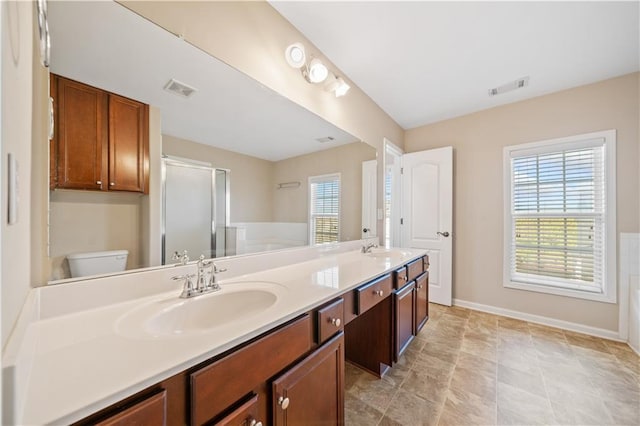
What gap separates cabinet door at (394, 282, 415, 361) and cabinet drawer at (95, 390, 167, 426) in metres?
1.41

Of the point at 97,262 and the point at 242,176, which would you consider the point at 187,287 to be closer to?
the point at 97,262

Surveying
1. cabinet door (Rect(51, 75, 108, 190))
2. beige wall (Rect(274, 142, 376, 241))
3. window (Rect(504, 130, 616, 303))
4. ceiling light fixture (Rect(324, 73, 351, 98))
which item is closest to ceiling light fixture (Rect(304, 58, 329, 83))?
ceiling light fixture (Rect(324, 73, 351, 98))

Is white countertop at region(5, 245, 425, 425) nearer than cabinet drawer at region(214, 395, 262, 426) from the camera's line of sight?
Yes

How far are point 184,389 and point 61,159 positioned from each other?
0.84 m

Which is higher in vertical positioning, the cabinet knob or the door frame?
the door frame

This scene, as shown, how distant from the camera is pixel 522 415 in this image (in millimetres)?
1349

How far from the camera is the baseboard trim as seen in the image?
7.23 feet

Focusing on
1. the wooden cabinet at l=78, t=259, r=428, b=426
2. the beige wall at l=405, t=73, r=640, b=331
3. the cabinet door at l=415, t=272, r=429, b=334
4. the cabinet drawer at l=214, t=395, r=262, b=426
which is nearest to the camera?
the wooden cabinet at l=78, t=259, r=428, b=426

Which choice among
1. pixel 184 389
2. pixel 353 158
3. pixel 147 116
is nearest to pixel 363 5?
pixel 353 158

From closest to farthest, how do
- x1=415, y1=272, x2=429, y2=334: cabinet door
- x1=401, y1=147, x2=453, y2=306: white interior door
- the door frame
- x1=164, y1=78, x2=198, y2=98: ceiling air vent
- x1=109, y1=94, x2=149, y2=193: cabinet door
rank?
x1=109, y1=94, x2=149, y2=193: cabinet door, x1=164, y1=78, x2=198, y2=98: ceiling air vent, x1=415, y1=272, x2=429, y2=334: cabinet door, the door frame, x1=401, y1=147, x2=453, y2=306: white interior door

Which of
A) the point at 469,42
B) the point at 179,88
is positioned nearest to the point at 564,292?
the point at 469,42

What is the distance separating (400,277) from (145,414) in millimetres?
1531

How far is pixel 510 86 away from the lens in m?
2.37

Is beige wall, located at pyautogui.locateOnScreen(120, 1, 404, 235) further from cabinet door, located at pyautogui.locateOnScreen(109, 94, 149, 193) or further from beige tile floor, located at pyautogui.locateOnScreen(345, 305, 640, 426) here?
beige tile floor, located at pyautogui.locateOnScreen(345, 305, 640, 426)
